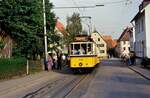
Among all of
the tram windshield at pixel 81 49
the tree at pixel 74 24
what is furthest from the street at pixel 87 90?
the tree at pixel 74 24

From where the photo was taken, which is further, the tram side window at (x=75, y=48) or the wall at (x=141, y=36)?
the wall at (x=141, y=36)

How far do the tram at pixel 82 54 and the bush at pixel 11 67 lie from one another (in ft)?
13.5

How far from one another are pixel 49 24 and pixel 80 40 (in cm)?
2289

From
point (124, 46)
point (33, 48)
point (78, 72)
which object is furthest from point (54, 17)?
point (124, 46)

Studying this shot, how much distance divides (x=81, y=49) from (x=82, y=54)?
2.13 feet

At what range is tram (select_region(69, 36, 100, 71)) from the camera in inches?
1439

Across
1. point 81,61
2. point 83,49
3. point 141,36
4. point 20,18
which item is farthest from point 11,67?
point 141,36

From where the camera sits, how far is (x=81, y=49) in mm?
37531

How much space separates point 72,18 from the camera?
11256 centimetres

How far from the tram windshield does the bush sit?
430 cm

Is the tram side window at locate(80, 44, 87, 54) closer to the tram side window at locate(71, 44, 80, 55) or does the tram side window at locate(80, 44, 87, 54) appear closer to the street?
the tram side window at locate(71, 44, 80, 55)

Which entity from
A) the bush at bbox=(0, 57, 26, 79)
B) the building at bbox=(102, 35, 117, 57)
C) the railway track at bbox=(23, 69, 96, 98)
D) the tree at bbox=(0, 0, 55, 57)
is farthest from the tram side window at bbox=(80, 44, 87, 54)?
the building at bbox=(102, 35, 117, 57)

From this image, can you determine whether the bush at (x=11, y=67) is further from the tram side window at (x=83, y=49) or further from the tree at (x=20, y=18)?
the tram side window at (x=83, y=49)

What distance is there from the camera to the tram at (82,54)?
3656 centimetres
